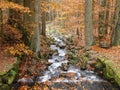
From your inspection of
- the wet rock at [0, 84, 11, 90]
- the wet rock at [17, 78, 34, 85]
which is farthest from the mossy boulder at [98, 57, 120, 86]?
the wet rock at [0, 84, 11, 90]

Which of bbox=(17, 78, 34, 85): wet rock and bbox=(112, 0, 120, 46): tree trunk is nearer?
bbox=(17, 78, 34, 85): wet rock

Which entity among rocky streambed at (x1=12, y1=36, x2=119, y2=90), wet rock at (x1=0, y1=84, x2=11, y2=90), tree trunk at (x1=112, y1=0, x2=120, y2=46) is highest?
tree trunk at (x1=112, y1=0, x2=120, y2=46)

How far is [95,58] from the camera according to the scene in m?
13.6

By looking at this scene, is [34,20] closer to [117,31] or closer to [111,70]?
[117,31]

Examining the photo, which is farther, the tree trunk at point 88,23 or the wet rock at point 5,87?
the tree trunk at point 88,23

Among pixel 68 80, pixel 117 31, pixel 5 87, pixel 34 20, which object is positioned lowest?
pixel 68 80

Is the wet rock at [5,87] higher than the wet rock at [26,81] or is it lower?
higher

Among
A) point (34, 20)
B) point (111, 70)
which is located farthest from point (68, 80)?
point (34, 20)

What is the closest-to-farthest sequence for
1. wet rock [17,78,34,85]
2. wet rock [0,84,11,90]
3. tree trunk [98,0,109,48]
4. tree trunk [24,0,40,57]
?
wet rock [0,84,11,90]
wet rock [17,78,34,85]
tree trunk [24,0,40,57]
tree trunk [98,0,109,48]

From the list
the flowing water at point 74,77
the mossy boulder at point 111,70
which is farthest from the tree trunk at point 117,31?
the mossy boulder at point 111,70

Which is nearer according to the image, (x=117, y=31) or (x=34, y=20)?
(x=34, y=20)

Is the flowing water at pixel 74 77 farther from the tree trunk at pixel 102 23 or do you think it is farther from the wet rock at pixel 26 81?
the tree trunk at pixel 102 23

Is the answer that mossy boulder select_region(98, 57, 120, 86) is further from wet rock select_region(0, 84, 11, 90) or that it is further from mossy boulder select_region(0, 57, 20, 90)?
wet rock select_region(0, 84, 11, 90)

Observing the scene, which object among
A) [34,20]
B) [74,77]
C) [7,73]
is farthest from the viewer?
[34,20]
